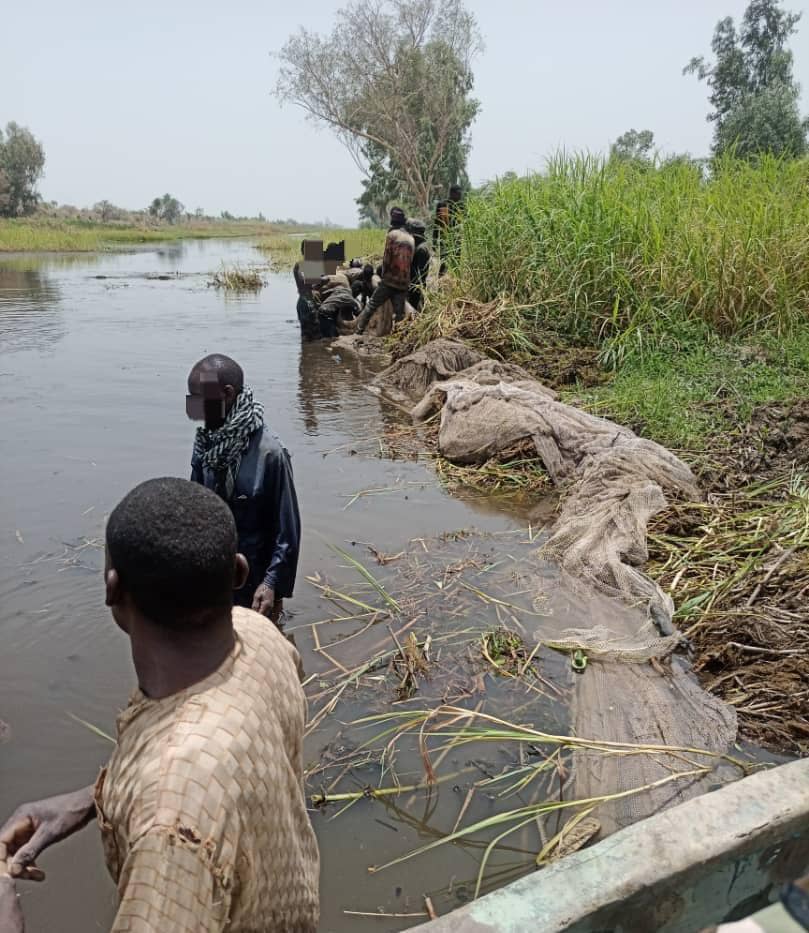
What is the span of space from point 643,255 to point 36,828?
7.46 m

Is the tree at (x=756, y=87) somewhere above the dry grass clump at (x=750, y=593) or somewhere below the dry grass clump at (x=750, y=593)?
above

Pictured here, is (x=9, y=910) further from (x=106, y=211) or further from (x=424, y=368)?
(x=106, y=211)

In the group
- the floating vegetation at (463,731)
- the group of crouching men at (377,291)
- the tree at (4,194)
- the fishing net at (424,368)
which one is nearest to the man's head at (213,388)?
the floating vegetation at (463,731)

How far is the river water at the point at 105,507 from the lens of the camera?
2.40 m

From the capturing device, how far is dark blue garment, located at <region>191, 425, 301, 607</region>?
9.39 ft

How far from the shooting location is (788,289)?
7230mm

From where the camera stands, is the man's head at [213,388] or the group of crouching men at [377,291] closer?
the man's head at [213,388]

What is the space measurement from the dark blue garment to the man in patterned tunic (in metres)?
1.59

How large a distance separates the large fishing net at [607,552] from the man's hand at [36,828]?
1.71 m

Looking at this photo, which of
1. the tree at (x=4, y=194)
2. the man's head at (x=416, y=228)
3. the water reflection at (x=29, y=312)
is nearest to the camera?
the man's head at (x=416, y=228)

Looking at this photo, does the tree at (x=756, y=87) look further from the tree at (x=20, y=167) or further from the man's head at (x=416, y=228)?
the tree at (x=20, y=167)

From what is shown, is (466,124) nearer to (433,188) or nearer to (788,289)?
(433,188)

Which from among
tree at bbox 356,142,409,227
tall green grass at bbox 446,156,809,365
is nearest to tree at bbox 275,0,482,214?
tree at bbox 356,142,409,227

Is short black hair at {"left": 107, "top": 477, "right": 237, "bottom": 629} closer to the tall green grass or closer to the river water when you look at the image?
the river water
